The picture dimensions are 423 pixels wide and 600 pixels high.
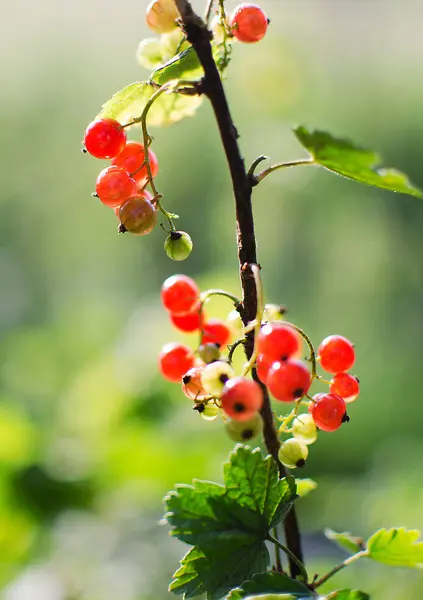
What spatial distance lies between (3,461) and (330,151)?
60.9 inches

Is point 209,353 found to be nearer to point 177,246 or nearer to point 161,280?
point 177,246

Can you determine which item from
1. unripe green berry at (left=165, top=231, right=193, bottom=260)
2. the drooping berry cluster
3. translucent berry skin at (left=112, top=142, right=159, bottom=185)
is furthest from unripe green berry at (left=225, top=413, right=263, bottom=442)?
translucent berry skin at (left=112, top=142, right=159, bottom=185)

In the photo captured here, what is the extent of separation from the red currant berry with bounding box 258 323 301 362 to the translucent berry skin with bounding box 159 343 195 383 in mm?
→ 217

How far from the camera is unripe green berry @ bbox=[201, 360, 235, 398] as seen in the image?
692 millimetres

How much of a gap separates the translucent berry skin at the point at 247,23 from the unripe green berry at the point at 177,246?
27 cm

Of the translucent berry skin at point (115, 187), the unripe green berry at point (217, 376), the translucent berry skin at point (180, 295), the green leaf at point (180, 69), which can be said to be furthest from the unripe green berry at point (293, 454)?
the green leaf at point (180, 69)

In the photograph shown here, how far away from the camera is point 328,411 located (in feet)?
2.42

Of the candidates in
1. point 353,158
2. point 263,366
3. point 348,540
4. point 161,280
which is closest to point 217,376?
point 263,366

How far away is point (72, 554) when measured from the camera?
2016mm

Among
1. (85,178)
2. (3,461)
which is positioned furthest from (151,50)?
(85,178)

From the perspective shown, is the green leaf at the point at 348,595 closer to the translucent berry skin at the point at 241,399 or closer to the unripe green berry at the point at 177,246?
the translucent berry skin at the point at 241,399

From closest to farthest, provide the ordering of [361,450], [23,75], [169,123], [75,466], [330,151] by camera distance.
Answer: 1. [330,151]
2. [169,123]
3. [75,466]
4. [361,450]
5. [23,75]

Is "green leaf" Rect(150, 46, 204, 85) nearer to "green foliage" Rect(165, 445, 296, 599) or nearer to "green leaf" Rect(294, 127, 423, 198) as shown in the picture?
"green leaf" Rect(294, 127, 423, 198)

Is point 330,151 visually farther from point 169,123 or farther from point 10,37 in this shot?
point 10,37
